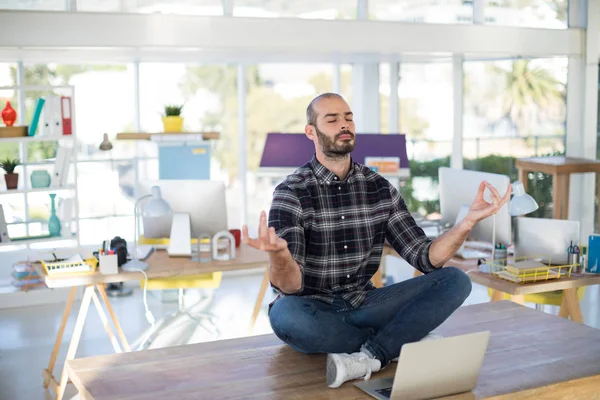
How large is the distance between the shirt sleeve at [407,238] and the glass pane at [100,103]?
401cm

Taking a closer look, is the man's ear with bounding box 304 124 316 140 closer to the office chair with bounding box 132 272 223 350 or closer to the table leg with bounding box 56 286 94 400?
the table leg with bounding box 56 286 94 400

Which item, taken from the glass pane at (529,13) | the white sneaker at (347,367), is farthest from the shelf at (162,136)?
the white sneaker at (347,367)

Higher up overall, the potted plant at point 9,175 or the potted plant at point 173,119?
the potted plant at point 173,119

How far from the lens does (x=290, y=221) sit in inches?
131

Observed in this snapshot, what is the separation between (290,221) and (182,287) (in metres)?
1.89

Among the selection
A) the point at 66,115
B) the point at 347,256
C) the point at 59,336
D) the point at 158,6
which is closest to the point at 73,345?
the point at 59,336

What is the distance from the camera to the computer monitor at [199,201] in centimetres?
459

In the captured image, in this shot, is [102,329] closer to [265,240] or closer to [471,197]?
[471,197]

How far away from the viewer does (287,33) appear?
6.52 meters

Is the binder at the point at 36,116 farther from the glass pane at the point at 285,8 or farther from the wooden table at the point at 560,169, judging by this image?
the wooden table at the point at 560,169

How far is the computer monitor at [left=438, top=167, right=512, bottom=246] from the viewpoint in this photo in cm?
433

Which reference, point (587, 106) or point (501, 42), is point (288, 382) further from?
point (587, 106)

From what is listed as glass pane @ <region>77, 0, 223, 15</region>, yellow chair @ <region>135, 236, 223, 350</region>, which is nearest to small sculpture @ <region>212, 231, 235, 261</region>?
yellow chair @ <region>135, 236, 223, 350</region>

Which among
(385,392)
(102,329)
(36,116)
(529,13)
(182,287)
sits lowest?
(102,329)
